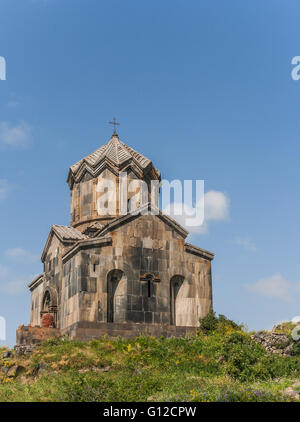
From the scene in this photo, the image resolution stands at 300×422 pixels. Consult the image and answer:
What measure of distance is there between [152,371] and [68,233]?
898 cm

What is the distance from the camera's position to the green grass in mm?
12125

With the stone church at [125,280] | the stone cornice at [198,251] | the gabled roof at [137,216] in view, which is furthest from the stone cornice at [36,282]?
the stone cornice at [198,251]

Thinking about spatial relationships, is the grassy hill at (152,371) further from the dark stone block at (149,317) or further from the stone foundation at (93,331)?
the dark stone block at (149,317)

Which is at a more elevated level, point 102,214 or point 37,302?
point 102,214

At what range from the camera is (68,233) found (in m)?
22.7

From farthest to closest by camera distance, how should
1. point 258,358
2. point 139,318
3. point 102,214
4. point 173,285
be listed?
1. point 102,214
2. point 173,285
3. point 139,318
4. point 258,358

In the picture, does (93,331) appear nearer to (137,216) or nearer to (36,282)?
(137,216)

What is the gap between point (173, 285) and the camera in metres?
21.5

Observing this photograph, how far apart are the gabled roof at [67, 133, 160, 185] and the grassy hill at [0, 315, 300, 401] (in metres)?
8.92

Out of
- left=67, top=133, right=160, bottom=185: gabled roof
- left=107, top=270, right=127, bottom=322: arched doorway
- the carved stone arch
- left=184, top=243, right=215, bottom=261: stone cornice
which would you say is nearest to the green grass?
left=107, top=270, right=127, bottom=322: arched doorway
